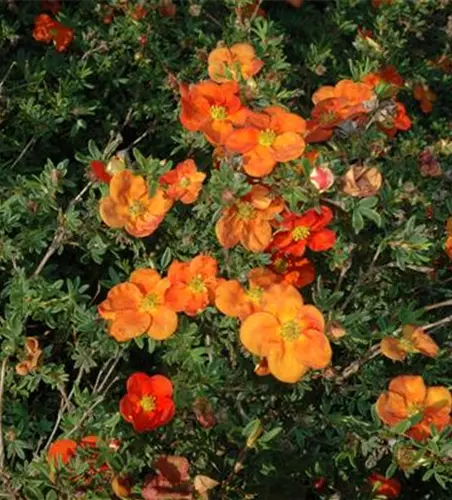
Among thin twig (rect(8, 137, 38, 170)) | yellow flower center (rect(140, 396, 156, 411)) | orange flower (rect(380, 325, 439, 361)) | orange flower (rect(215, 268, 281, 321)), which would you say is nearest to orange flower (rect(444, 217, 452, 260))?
orange flower (rect(380, 325, 439, 361))

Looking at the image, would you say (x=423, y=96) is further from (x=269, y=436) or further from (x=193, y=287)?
(x=269, y=436)

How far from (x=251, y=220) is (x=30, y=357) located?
73 centimetres

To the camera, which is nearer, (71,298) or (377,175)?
(377,175)

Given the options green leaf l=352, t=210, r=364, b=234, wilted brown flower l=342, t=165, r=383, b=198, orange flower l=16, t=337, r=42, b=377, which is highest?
wilted brown flower l=342, t=165, r=383, b=198

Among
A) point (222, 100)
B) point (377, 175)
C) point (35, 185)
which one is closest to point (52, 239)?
point (35, 185)

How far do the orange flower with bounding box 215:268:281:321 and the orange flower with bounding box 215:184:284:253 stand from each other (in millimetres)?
82

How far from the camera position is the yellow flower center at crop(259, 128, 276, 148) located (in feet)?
7.57

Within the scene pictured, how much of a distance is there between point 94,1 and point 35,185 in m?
1.23

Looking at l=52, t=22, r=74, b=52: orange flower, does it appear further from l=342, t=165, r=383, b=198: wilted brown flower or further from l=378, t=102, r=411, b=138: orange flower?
l=342, t=165, r=383, b=198: wilted brown flower

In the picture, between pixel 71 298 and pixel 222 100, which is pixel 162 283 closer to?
pixel 71 298

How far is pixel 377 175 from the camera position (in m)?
2.33

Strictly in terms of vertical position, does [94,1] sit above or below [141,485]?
above

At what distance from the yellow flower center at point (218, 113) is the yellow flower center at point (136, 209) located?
324 mm

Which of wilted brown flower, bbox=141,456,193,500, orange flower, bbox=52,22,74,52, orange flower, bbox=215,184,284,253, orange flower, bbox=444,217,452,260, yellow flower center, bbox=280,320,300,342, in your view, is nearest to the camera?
wilted brown flower, bbox=141,456,193,500
